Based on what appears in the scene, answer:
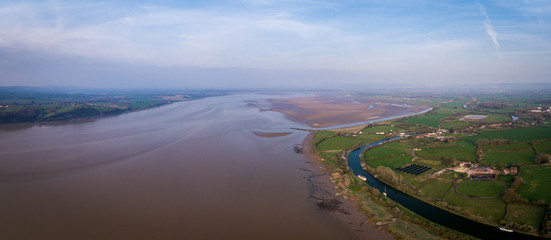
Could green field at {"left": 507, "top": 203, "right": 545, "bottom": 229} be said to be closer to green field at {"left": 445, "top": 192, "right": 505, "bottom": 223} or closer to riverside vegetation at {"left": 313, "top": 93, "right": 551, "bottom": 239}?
riverside vegetation at {"left": 313, "top": 93, "right": 551, "bottom": 239}

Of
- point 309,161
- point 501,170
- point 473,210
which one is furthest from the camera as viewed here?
point 309,161

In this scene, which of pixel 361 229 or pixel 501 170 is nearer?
pixel 361 229

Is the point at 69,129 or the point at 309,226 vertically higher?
the point at 69,129

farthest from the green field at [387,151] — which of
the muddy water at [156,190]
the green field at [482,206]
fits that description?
the green field at [482,206]

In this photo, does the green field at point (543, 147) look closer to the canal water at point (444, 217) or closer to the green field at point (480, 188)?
the green field at point (480, 188)

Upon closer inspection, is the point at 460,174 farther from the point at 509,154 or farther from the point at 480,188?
the point at 509,154

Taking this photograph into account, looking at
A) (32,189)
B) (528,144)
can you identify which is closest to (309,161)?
(32,189)

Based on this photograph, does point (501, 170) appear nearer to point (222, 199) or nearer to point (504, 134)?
point (504, 134)
